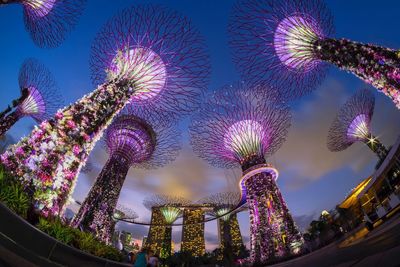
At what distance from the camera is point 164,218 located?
174 feet

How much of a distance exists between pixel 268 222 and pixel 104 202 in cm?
1473

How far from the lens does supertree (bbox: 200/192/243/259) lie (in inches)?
2009

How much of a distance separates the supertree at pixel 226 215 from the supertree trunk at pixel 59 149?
4028cm

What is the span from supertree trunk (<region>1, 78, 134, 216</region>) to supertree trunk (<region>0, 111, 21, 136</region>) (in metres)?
15.3

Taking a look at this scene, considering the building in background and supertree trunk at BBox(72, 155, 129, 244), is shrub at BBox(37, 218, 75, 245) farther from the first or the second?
the building in background

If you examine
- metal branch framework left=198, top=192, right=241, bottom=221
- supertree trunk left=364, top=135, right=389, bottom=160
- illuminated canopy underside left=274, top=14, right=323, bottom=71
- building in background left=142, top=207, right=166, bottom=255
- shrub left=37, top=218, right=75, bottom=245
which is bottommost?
shrub left=37, top=218, right=75, bottom=245

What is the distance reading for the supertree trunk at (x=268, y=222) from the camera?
20.0m

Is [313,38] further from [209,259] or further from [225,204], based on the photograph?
[225,204]

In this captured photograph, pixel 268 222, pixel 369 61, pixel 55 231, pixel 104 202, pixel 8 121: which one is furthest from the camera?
pixel 104 202

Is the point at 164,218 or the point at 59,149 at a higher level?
the point at 164,218

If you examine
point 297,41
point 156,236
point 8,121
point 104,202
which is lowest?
point 104,202

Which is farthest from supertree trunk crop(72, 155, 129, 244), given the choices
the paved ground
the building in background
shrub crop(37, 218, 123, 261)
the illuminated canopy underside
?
the building in background

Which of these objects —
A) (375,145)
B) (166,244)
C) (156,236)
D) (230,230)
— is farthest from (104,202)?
(230,230)

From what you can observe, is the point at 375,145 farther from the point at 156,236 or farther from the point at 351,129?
the point at 156,236
